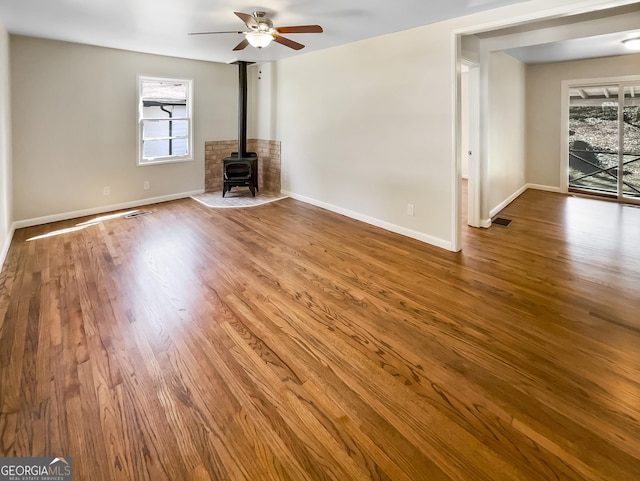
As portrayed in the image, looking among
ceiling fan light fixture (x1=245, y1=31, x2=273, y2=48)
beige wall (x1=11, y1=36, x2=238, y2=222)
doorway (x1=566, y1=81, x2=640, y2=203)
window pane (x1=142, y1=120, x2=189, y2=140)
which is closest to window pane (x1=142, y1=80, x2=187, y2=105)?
beige wall (x1=11, y1=36, x2=238, y2=222)

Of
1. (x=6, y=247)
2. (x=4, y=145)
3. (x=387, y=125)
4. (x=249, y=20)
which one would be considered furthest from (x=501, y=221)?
(x=4, y=145)

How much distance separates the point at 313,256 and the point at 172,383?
2.17 metres

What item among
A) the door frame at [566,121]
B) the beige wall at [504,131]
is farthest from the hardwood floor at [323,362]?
the door frame at [566,121]

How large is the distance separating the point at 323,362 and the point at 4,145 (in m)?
4.53

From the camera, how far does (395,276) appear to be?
10.8 feet

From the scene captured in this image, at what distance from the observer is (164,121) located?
6055 millimetres

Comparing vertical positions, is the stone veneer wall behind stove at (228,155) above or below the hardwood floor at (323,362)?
above

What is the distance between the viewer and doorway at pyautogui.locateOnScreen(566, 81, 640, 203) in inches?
238

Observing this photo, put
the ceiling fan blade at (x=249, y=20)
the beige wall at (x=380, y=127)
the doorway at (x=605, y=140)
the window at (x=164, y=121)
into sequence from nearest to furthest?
the ceiling fan blade at (x=249, y=20), the beige wall at (x=380, y=127), the window at (x=164, y=121), the doorway at (x=605, y=140)

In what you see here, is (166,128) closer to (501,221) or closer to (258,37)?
(258,37)

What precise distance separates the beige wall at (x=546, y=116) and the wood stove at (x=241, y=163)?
5812 mm

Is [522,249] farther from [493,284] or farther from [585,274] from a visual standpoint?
[493,284]

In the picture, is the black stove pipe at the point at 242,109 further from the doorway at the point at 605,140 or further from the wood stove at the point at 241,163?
the doorway at the point at 605,140

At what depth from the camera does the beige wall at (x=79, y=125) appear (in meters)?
4.52
